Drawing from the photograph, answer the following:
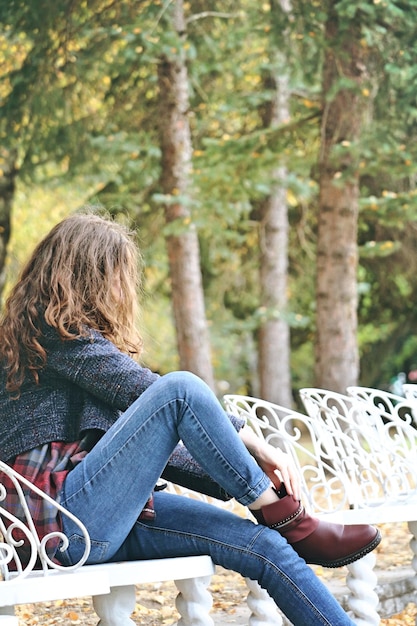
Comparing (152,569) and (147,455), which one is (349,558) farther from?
(147,455)

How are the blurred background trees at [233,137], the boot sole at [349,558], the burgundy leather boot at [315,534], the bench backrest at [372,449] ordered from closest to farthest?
1. the burgundy leather boot at [315,534]
2. the boot sole at [349,558]
3. the bench backrest at [372,449]
4. the blurred background trees at [233,137]

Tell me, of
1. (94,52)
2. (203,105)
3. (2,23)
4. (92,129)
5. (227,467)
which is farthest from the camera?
(203,105)

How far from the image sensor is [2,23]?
27.6 ft

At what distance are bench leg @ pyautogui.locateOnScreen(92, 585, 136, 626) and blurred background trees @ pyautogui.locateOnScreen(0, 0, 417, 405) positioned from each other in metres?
4.26

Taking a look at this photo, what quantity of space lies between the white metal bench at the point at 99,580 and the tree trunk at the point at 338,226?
542 cm

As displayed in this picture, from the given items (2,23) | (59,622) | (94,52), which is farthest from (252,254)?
(59,622)

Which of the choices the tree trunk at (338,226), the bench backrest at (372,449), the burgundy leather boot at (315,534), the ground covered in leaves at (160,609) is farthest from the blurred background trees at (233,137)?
the burgundy leather boot at (315,534)

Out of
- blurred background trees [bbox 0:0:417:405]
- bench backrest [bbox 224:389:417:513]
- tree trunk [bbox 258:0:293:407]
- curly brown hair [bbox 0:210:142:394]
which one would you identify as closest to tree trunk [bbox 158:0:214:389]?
blurred background trees [bbox 0:0:417:405]

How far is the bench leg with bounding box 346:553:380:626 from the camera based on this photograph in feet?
10.8

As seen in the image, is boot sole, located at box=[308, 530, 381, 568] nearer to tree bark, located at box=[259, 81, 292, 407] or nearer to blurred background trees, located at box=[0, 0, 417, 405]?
blurred background trees, located at box=[0, 0, 417, 405]

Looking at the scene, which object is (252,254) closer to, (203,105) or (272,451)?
(203,105)

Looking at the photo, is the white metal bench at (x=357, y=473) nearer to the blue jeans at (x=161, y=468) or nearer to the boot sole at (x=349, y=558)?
the boot sole at (x=349, y=558)

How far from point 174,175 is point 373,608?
6811 mm

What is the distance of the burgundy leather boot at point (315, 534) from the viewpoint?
2744mm
